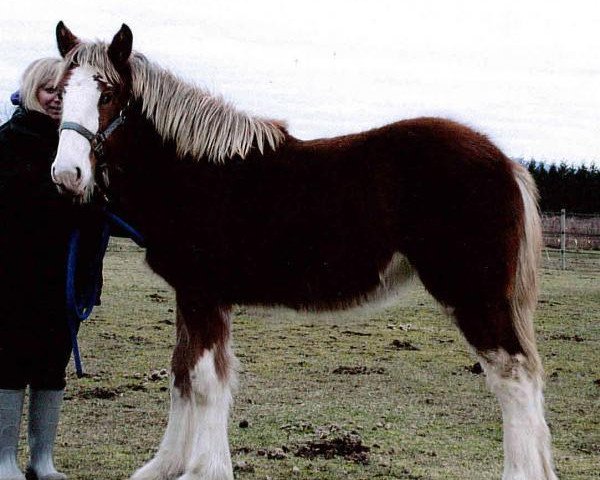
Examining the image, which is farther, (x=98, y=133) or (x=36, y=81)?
(x=36, y=81)

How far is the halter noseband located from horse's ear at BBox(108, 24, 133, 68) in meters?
0.27

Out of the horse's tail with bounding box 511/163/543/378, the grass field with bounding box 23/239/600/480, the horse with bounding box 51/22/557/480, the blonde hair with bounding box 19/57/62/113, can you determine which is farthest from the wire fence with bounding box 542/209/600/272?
the blonde hair with bounding box 19/57/62/113

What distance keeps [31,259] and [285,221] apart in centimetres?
144

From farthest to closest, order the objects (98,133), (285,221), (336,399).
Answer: (336,399) < (285,221) < (98,133)

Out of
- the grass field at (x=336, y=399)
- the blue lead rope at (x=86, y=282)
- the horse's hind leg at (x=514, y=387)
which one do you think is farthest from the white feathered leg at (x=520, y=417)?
the blue lead rope at (x=86, y=282)

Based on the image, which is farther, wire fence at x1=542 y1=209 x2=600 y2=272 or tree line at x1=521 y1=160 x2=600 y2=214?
tree line at x1=521 y1=160 x2=600 y2=214

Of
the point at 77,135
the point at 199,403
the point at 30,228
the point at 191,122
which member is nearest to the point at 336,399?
the point at 199,403

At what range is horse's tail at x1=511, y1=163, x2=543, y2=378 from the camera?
4059 mm

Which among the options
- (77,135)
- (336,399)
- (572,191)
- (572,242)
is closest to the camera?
(77,135)

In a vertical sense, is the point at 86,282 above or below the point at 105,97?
below

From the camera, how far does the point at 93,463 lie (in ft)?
15.2

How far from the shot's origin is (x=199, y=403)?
4.33m

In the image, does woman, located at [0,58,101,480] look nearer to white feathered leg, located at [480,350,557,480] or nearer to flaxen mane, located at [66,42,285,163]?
flaxen mane, located at [66,42,285,163]

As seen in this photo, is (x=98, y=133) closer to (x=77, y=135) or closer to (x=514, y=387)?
A: (x=77, y=135)
